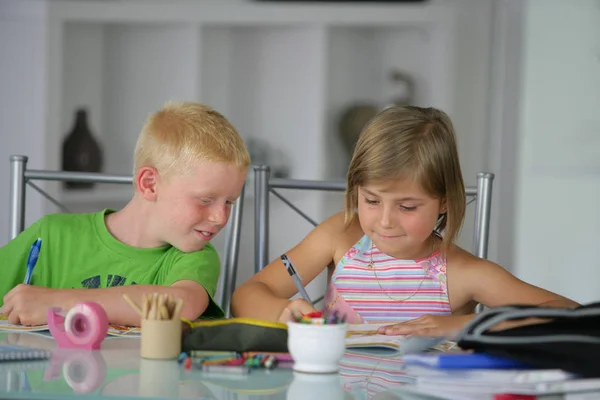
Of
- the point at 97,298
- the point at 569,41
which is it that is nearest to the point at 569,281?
the point at 569,41

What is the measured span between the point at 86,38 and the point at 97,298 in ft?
8.66

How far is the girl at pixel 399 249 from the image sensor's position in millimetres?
1543

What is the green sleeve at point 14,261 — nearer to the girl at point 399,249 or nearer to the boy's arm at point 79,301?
the boy's arm at point 79,301

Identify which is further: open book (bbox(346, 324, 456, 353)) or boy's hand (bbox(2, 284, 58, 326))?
boy's hand (bbox(2, 284, 58, 326))

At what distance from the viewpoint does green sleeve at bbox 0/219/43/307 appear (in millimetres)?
1692

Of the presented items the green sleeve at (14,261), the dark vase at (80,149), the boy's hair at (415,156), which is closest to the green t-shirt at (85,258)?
the green sleeve at (14,261)

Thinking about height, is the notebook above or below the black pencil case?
below

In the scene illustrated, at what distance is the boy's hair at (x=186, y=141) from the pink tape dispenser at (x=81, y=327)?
45 cm

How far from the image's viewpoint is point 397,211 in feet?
5.07

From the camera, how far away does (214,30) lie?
13.1 ft

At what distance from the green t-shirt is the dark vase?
1.99 m

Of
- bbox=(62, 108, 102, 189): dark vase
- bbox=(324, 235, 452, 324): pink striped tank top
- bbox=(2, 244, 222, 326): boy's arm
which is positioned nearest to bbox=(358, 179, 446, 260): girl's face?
bbox=(324, 235, 452, 324): pink striped tank top

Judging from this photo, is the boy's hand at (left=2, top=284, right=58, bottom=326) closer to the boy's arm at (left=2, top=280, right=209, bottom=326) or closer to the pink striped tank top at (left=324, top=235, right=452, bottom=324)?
the boy's arm at (left=2, top=280, right=209, bottom=326)

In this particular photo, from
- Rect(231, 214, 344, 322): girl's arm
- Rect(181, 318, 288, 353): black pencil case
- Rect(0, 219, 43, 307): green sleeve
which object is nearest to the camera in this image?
Rect(181, 318, 288, 353): black pencil case
